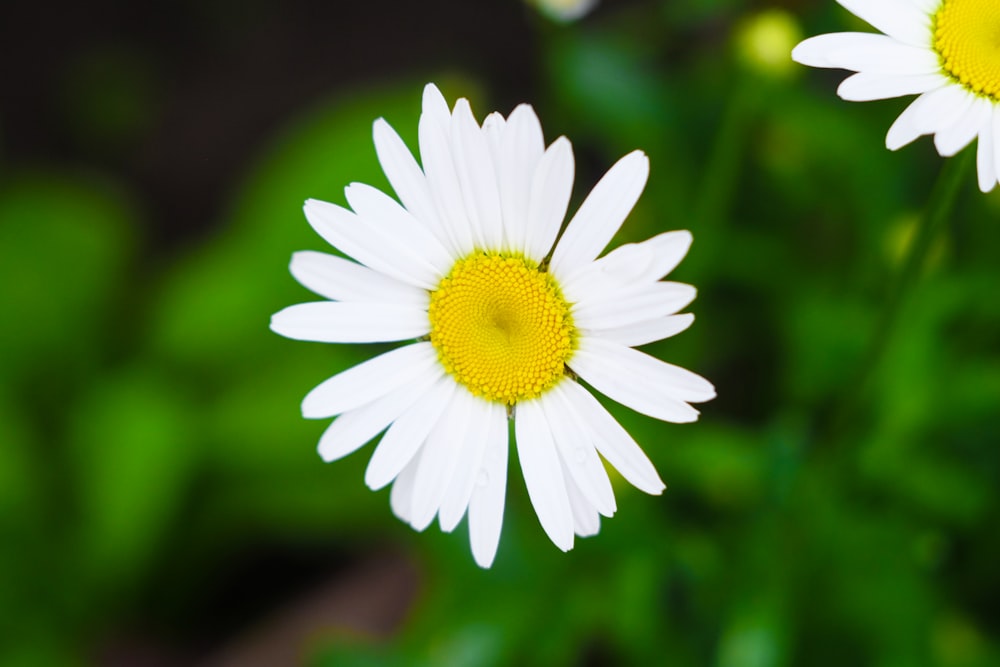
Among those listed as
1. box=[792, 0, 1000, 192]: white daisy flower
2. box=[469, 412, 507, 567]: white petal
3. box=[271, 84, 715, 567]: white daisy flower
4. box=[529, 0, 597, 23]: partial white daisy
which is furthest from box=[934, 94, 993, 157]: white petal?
box=[529, 0, 597, 23]: partial white daisy

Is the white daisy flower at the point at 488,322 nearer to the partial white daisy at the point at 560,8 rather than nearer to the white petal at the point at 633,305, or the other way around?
the white petal at the point at 633,305

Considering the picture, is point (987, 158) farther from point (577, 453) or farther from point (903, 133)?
point (577, 453)

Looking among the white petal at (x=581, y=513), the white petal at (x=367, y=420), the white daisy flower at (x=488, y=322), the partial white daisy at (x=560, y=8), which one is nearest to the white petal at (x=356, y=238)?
the white daisy flower at (x=488, y=322)

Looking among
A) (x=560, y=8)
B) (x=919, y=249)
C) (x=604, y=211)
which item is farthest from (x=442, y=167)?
(x=560, y=8)

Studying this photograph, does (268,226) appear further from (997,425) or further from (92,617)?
(997,425)

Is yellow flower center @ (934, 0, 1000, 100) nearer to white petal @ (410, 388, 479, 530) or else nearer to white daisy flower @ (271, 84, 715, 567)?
white daisy flower @ (271, 84, 715, 567)

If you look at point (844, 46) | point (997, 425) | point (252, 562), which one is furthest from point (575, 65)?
point (252, 562)

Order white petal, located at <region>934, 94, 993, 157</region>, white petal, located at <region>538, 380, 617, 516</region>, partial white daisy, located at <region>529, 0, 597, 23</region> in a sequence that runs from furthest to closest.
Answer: partial white daisy, located at <region>529, 0, 597, 23</region> < white petal, located at <region>538, 380, 617, 516</region> < white petal, located at <region>934, 94, 993, 157</region>

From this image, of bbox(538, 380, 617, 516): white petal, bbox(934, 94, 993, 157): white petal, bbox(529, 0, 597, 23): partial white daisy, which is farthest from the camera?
bbox(529, 0, 597, 23): partial white daisy
